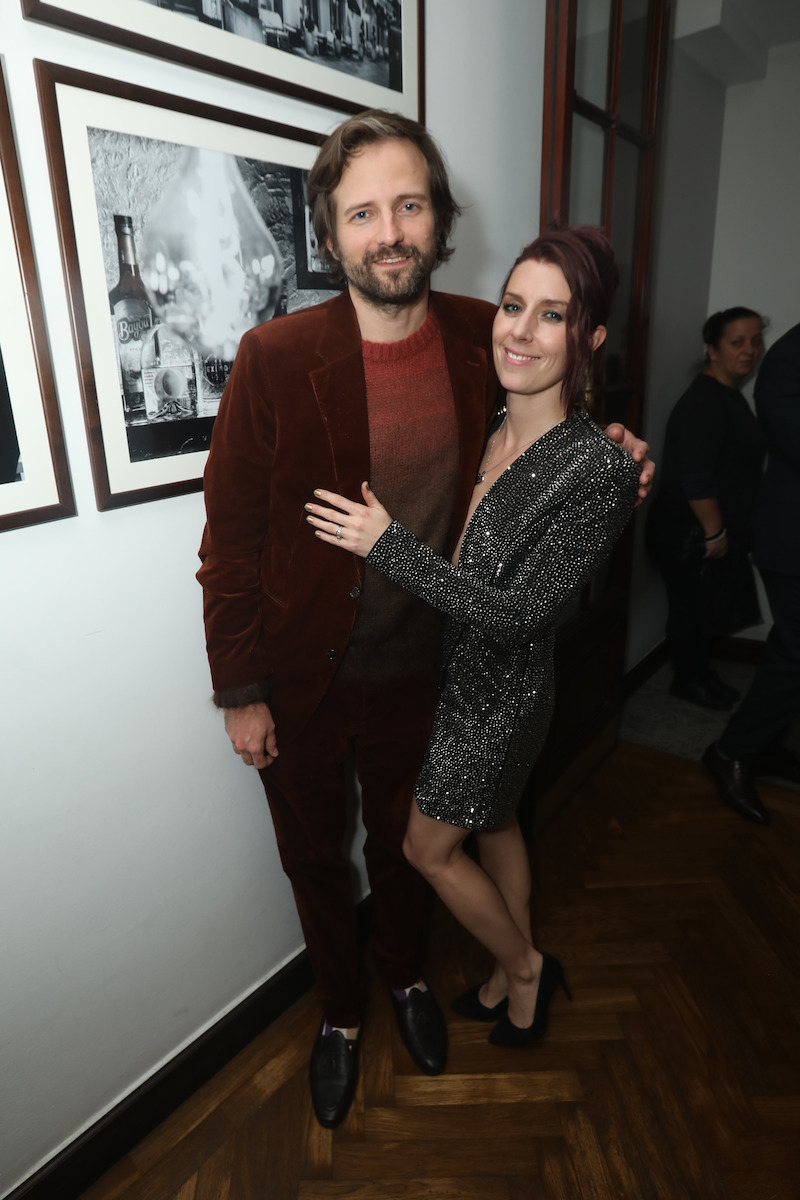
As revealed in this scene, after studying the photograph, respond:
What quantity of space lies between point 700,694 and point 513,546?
2.34m

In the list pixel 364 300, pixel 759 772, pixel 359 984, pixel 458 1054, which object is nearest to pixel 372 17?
pixel 364 300

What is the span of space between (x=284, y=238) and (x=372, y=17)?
1.64 ft

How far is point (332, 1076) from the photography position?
1585mm

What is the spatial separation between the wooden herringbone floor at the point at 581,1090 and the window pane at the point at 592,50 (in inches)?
87.5

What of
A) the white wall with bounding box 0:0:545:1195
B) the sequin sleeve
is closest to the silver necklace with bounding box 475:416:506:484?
the sequin sleeve

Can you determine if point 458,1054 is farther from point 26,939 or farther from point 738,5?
point 738,5

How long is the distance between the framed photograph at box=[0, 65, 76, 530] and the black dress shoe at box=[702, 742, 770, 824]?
7.31 feet

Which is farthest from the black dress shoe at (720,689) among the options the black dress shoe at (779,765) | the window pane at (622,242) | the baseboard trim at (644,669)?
the window pane at (622,242)

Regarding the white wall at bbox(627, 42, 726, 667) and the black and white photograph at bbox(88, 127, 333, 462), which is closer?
the black and white photograph at bbox(88, 127, 333, 462)

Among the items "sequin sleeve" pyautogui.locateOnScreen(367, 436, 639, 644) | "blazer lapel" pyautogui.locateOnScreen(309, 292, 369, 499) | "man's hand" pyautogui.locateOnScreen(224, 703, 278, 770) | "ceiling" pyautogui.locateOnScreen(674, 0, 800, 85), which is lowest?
"man's hand" pyautogui.locateOnScreen(224, 703, 278, 770)

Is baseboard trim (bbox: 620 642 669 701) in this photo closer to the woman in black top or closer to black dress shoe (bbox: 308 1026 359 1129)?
the woman in black top

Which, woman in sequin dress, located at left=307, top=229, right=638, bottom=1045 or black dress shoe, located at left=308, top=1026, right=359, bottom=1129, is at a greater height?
woman in sequin dress, located at left=307, top=229, right=638, bottom=1045

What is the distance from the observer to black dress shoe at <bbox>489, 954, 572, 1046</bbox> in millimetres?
1664

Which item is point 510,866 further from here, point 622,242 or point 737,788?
point 622,242
